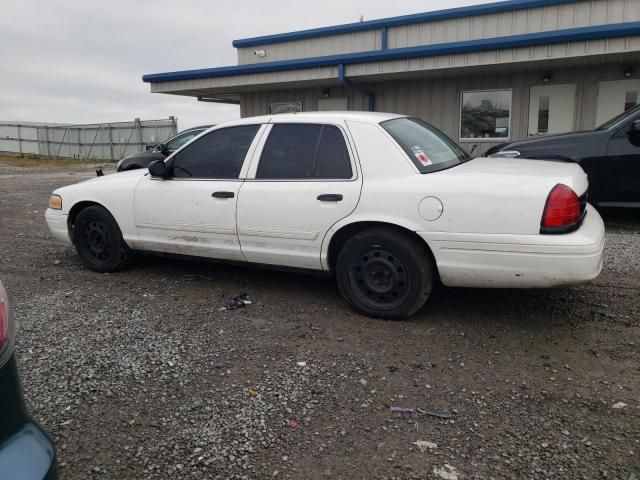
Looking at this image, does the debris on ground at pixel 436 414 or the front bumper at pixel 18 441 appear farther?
the debris on ground at pixel 436 414

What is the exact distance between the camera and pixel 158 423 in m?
2.83

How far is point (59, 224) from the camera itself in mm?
5719

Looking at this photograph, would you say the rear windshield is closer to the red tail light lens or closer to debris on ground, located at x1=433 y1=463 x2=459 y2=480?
the red tail light lens

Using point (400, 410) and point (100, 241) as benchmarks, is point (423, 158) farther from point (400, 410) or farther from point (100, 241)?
point (100, 241)

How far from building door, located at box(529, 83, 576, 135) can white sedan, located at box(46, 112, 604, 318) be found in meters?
8.05

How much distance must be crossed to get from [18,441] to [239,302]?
297 cm

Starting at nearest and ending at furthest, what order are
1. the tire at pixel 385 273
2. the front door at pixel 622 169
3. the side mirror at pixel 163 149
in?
the tire at pixel 385 273 < the front door at pixel 622 169 < the side mirror at pixel 163 149

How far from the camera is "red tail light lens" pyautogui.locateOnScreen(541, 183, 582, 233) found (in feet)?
11.5

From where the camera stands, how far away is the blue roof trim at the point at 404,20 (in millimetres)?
13328

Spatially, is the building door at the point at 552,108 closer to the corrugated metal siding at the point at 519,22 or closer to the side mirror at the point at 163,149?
the corrugated metal siding at the point at 519,22

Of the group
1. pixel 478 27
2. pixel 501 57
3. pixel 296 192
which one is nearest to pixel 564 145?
pixel 501 57

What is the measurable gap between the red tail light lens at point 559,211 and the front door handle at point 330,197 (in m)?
1.47

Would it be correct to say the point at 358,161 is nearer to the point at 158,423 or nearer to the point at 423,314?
the point at 423,314

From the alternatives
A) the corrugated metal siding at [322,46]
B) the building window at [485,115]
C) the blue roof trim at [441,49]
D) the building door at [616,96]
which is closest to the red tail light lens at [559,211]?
the blue roof trim at [441,49]
